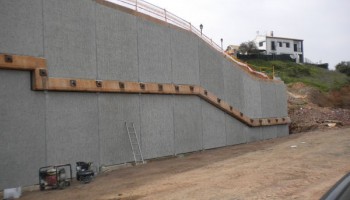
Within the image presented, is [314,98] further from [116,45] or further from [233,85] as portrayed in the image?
[116,45]

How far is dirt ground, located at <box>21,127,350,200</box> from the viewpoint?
949 centimetres

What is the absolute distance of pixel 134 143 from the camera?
16281 millimetres

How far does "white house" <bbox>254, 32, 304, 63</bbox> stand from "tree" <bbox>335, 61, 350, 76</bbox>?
32.4 ft

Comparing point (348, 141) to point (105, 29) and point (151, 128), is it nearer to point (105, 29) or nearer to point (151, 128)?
point (151, 128)

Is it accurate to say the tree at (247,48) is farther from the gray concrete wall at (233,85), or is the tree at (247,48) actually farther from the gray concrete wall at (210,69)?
the gray concrete wall at (210,69)

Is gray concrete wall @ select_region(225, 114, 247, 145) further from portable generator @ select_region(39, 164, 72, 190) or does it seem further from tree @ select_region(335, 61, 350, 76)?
tree @ select_region(335, 61, 350, 76)

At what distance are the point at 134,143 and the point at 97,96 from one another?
2.64m

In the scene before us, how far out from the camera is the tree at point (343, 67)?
7706cm

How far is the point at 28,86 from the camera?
12.4 meters

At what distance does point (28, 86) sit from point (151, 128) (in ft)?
20.4

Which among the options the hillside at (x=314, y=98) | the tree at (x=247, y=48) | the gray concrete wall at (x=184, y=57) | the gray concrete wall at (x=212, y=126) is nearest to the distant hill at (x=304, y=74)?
the hillside at (x=314, y=98)

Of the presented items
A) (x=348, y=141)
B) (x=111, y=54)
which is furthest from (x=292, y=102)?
(x=111, y=54)

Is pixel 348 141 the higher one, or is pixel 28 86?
pixel 28 86

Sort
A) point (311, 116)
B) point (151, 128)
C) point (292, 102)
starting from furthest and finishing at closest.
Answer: point (292, 102), point (311, 116), point (151, 128)
